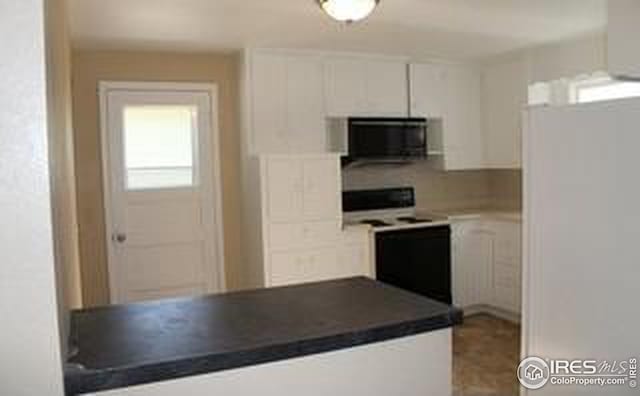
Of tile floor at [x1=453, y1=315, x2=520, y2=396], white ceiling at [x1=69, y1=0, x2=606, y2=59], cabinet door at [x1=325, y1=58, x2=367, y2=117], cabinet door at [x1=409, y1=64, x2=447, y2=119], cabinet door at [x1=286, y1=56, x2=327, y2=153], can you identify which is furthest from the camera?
cabinet door at [x1=409, y1=64, x2=447, y2=119]

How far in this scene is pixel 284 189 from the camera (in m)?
3.92

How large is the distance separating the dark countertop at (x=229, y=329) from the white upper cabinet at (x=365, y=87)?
9.64ft

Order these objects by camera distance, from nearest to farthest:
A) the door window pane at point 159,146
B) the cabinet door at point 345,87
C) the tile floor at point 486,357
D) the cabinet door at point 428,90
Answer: the tile floor at point 486,357, the door window pane at point 159,146, the cabinet door at point 345,87, the cabinet door at point 428,90

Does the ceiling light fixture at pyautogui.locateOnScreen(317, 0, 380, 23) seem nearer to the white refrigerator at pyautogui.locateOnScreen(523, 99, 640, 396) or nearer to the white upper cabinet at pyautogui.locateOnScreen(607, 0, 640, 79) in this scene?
the white refrigerator at pyautogui.locateOnScreen(523, 99, 640, 396)

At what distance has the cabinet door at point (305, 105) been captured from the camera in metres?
4.23

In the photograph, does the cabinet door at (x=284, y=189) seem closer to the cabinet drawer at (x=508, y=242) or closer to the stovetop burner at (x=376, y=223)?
the stovetop burner at (x=376, y=223)

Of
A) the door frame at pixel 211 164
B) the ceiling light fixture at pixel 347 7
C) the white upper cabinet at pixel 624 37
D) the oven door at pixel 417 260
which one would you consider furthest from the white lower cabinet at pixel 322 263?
the white upper cabinet at pixel 624 37

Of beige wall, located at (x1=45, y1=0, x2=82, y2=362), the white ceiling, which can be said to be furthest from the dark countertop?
the white ceiling

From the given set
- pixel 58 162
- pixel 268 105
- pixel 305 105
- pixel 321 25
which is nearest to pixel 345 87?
pixel 305 105

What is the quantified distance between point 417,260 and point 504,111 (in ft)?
5.55

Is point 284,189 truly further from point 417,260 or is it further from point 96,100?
point 96,100

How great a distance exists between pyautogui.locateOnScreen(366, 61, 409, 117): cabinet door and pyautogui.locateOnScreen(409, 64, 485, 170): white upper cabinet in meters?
0.11

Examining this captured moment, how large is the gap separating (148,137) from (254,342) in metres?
3.29

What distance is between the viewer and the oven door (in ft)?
14.2
